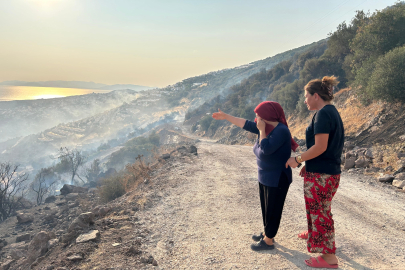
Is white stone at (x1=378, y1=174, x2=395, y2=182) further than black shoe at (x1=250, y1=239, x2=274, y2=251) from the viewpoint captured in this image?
Yes

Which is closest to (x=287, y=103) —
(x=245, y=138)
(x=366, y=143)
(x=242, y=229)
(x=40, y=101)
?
(x=245, y=138)

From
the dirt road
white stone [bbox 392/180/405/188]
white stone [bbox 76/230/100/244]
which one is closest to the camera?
the dirt road

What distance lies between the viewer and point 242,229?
4.21m

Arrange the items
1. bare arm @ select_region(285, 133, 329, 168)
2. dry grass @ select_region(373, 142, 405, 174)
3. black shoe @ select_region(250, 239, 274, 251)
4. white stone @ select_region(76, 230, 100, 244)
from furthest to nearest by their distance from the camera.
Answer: dry grass @ select_region(373, 142, 405, 174) < white stone @ select_region(76, 230, 100, 244) < black shoe @ select_region(250, 239, 274, 251) < bare arm @ select_region(285, 133, 329, 168)

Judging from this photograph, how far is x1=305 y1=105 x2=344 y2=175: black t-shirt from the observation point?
2.53 meters

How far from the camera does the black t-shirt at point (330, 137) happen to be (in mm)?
2527

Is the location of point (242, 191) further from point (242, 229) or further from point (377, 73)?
point (377, 73)

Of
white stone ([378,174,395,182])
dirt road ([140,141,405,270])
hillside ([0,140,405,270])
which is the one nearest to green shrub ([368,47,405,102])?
white stone ([378,174,395,182])

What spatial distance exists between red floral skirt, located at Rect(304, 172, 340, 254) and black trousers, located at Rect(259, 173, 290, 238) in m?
0.32

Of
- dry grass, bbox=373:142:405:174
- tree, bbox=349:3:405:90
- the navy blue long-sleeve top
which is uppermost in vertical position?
tree, bbox=349:3:405:90

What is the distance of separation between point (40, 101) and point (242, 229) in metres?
162

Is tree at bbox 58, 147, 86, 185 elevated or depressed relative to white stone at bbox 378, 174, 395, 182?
depressed

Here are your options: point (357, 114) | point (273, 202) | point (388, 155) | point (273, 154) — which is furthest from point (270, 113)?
point (357, 114)

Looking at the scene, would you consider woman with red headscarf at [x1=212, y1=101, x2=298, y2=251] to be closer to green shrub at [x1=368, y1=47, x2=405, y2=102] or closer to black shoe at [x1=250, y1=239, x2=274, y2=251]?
black shoe at [x1=250, y1=239, x2=274, y2=251]
